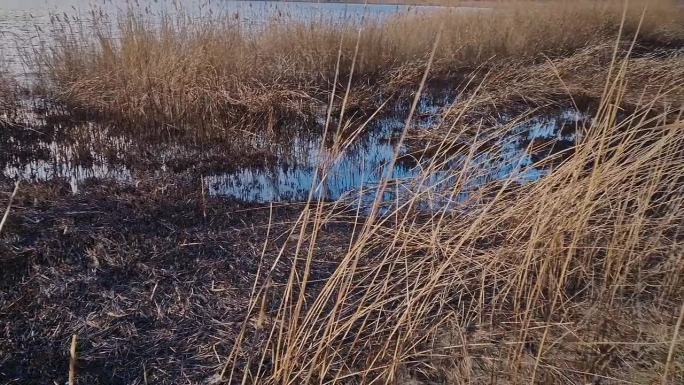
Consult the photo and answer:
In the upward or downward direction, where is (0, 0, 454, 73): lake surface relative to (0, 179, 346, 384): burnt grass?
upward

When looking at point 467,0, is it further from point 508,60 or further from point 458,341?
point 458,341

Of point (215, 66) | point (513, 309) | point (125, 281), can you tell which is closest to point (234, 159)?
point (215, 66)

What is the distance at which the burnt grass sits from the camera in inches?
73.7

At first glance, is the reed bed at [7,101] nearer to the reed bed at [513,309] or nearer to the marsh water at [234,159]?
the marsh water at [234,159]

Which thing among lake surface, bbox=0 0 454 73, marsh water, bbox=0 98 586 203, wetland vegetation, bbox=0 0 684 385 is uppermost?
lake surface, bbox=0 0 454 73

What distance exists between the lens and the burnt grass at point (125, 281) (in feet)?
6.15

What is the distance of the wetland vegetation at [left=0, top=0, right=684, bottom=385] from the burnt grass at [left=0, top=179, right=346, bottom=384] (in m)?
0.01

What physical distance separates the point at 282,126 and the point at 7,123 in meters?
2.81

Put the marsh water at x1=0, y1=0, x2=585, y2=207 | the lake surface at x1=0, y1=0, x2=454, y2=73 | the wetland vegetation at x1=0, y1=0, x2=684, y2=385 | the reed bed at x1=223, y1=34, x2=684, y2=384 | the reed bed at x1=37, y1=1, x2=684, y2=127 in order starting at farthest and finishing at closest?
the lake surface at x1=0, y1=0, x2=454, y2=73 < the reed bed at x1=37, y1=1, x2=684, y2=127 < the marsh water at x1=0, y1=0, x2=585, y2=207 < the wetland vegetation at x1=0, y1=0, x2=684, y2=385 < the reed bed at x1=223, y1=34, x2=684, y2=384

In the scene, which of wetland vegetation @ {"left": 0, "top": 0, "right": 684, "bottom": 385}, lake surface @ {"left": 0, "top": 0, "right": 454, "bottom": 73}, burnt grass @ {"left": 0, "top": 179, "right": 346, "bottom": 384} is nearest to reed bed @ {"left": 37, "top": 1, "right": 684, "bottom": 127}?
wetland vegetation @ {"left": 0, "top": 0, "right": 684, "bottom": 385}

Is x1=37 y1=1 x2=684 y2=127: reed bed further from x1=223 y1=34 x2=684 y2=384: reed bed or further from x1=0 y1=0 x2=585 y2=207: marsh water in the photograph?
x1=223 y1=34 x2=684 y2=384: reed bed

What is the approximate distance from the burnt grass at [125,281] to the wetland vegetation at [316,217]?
12 mm

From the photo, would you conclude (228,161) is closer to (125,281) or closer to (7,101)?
(125,281)

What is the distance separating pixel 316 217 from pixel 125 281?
4.56 ft
